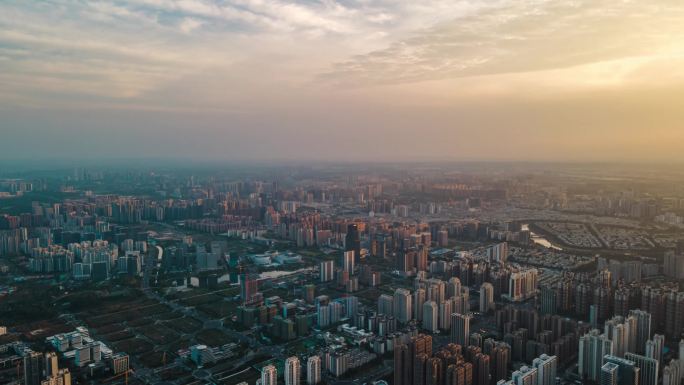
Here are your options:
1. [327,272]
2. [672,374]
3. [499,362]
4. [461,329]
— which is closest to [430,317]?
[461,329]

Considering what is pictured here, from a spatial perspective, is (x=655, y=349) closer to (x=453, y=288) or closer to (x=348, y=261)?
(x=453, y=288)

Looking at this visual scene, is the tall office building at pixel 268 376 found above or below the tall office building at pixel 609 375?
below

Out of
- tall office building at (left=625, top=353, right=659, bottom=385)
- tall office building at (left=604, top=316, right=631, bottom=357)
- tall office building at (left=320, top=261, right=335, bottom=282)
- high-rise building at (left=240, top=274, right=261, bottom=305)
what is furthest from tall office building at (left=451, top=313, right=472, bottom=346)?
tall office building at (left=320, top=261, right=335, bottom=282)

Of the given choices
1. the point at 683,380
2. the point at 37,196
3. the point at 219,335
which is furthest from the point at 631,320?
the point at 37,196

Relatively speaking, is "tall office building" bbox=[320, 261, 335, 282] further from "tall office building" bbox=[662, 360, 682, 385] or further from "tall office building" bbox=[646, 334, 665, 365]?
"tall office building" bbox=[662, 360, 682, 385]

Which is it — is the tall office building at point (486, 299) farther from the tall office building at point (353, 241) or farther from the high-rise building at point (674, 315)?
the tall office building at point (353, 241)

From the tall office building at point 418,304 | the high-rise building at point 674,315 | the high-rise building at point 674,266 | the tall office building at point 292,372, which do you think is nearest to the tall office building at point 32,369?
the tall office building at point 292,372
